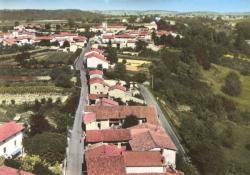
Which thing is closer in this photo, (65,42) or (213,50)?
(65,42)

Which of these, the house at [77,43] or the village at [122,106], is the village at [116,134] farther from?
the house at [77,43]

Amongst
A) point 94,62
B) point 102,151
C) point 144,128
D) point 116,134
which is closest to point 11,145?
point 102,151

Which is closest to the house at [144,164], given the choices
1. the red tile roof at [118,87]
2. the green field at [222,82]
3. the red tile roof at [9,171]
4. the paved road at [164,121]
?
the paved road at [164,121]

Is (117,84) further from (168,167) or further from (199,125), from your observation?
(168,167)

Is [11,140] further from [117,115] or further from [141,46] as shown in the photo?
[141,46]

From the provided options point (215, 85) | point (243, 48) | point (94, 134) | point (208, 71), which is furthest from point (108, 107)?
point (243, 48)

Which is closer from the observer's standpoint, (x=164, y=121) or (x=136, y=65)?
(x=164, y=121)

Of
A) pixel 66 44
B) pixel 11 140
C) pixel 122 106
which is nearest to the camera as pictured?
pixel 11 140

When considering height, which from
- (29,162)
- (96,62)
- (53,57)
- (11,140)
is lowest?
Result: (29,162)

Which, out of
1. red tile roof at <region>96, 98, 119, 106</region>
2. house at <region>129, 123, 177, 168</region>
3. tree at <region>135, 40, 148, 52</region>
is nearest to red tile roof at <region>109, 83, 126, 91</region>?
red tile roof at <region>96, 98, 119, 106</region>
